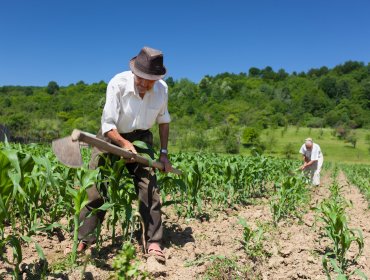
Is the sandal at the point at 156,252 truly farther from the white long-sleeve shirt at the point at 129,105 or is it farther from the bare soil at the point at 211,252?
the white long-sleeve shirt at the point at 129,105

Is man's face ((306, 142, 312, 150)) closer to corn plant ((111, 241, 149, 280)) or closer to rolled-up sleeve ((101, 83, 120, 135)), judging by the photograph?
Result: rolled-up sleeve ((101, 83, 120, 135))

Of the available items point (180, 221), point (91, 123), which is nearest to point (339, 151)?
point (91, 123)

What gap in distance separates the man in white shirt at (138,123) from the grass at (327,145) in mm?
38451

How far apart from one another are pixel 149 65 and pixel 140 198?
3.91ft

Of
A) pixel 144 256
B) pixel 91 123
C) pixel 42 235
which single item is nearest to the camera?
pixel 144 256

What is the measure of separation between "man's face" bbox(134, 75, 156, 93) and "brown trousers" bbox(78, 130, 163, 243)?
43 centimetres

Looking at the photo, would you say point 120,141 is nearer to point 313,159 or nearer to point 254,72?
point 313,159

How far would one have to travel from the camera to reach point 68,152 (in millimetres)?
2803

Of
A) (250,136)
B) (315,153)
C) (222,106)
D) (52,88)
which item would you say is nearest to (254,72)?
(222,106)

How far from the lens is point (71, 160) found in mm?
2795

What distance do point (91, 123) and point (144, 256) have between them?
50.6m

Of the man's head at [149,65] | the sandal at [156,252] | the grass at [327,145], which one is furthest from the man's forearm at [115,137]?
the grass at [327,145]

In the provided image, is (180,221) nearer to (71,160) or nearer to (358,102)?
(71,160)

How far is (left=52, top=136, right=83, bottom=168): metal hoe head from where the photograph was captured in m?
2.78
